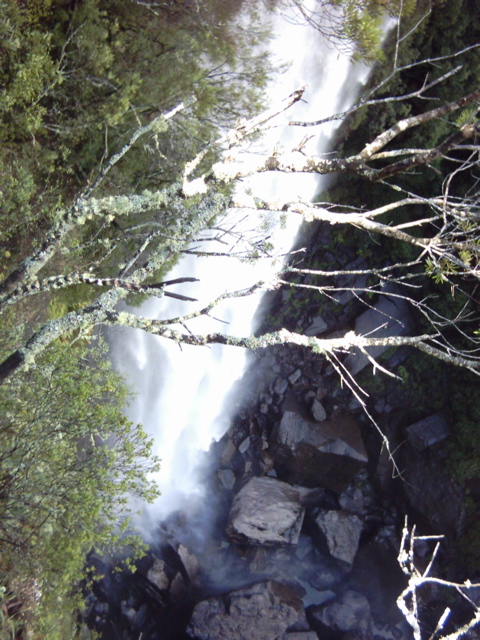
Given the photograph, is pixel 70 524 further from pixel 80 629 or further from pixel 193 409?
pixel 193 409

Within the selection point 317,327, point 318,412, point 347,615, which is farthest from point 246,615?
point 317,327

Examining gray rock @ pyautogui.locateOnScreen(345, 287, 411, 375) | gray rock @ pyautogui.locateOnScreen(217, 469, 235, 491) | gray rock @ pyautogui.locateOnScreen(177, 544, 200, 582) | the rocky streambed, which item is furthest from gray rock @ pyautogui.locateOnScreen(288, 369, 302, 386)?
gray rock @ pyautogui.locateOnScreen(177, 544, 200, 582)

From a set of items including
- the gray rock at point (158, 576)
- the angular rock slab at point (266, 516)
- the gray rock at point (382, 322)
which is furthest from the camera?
the gray rock at point (382, 322)

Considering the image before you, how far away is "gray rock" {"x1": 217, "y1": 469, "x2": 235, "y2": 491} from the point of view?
1391cm

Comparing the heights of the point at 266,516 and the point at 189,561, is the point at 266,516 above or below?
above

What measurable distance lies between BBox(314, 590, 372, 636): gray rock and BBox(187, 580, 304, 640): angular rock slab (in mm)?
607

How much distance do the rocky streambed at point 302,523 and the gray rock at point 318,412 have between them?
1.2 inches

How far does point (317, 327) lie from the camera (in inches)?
535

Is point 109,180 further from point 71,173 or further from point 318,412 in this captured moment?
point 318,412

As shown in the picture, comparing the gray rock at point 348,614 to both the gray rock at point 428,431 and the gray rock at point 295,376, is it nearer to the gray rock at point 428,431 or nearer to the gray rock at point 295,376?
the gray rock at point 428,431

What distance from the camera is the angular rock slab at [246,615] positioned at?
10.5 meters

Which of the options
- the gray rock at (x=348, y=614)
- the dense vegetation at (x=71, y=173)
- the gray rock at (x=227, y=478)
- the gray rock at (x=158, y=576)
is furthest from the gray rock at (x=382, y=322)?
the gray rock at (x=158, y=576)

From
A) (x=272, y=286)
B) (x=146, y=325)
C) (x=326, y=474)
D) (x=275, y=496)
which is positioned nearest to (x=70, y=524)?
(x=146, y=325)

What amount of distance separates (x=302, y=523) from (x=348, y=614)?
233 cm
